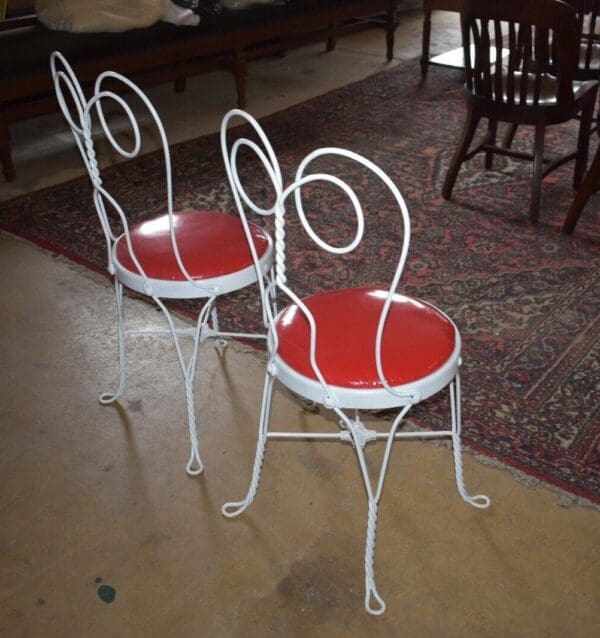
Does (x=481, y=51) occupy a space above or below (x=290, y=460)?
above

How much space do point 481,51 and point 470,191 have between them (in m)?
0.58

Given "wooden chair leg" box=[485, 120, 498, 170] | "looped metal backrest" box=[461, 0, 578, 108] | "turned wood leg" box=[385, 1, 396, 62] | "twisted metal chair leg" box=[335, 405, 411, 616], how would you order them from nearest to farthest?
"twisted metal chair leg" box=[335, 405, 411, 616], "looped metal backrest" box=[461, 0, 578, 108], "wooden chair leg" box=[485, 120, 498, 170], "turned wood leg" box=[385, 1, 396, 62]

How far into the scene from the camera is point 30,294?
2.44 m

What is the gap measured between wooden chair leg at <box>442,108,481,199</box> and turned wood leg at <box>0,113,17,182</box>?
67.8 inches

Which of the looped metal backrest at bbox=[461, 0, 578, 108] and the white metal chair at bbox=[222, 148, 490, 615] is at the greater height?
the looped metal backrest at bbox=[461, 0, 578, 108]

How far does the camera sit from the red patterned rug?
1869 millimetres

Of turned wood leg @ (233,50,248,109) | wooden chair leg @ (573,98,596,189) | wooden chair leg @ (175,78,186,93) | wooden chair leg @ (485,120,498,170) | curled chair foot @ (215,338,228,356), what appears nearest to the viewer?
curled chair foot @ (215,338,228,356)

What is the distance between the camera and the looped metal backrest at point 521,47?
94.7 inches

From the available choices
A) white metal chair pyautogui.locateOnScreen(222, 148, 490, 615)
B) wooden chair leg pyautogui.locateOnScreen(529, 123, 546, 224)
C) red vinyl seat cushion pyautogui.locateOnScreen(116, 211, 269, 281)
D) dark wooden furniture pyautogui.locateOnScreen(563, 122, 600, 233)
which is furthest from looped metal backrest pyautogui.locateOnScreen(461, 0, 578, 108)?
white metal chair pyautogui.locateOnScreen(222, 148, 490, 615)

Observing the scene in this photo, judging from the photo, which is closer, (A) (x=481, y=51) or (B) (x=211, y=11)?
(A) (x=481, y=51)

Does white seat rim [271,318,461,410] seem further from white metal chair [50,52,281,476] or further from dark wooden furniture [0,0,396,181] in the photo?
dark wooden furniture [0,0,396,181]

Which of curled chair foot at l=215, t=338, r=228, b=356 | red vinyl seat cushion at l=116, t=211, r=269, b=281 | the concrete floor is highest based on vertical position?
red vinyl seat cushion at l=116, t=211, r=269, b=281

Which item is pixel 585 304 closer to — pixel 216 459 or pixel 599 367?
pixel 599 367

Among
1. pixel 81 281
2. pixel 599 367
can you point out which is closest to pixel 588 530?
pixel 599 367
